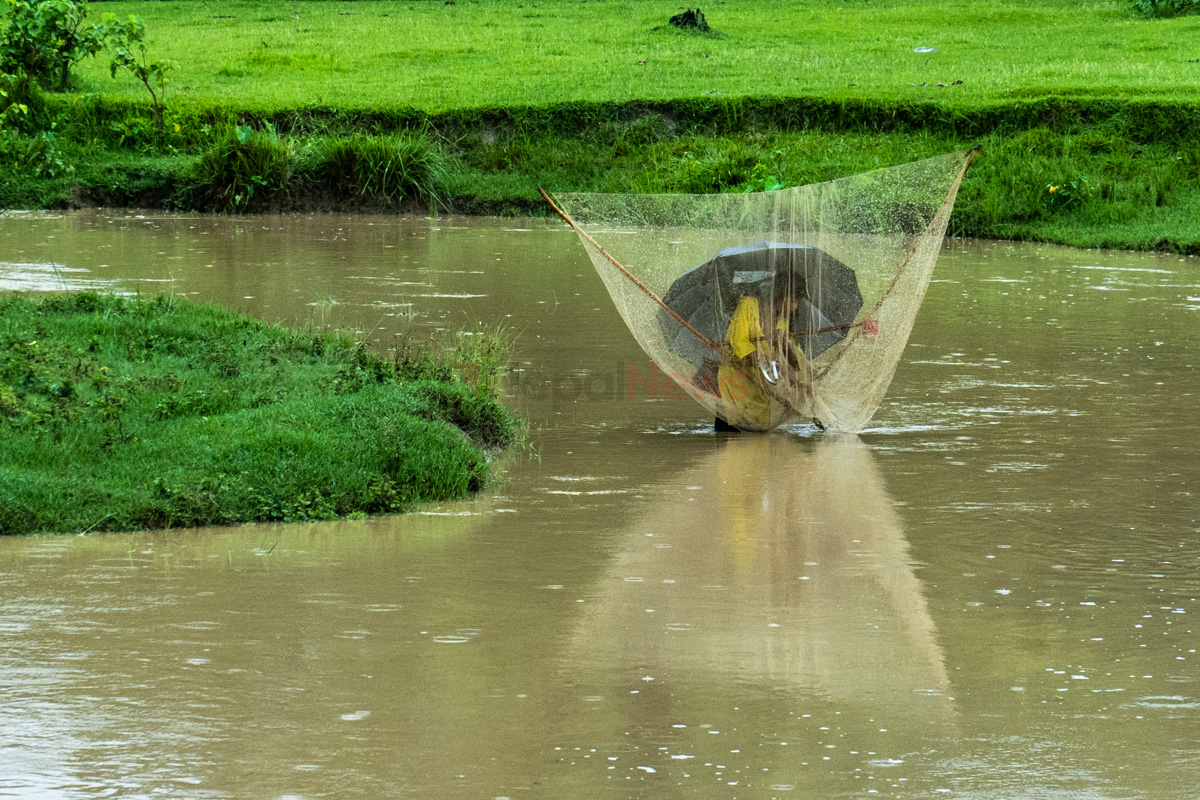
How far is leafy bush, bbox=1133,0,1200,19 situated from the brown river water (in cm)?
2472

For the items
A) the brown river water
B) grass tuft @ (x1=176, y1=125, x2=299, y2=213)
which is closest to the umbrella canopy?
the brown river water

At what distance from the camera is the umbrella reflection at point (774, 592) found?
5.67 meters

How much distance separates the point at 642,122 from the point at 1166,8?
14.7 meters

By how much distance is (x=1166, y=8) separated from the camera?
1313 inches

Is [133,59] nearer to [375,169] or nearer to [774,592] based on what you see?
[375,169]

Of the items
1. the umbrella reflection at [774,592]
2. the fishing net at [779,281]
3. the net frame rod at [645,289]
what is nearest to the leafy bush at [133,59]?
the net frame rod at [645,289]

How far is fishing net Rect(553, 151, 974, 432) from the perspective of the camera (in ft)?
30.2

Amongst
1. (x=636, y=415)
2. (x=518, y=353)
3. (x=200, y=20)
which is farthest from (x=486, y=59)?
(x=636, y=415)

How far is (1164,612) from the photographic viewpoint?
250 inches

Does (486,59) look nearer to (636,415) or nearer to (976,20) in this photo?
(976,20)

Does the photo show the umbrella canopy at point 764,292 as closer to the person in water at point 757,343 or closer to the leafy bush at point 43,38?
the person in water at point 757,343

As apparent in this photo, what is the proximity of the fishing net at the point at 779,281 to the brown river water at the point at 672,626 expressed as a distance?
1.22 ft

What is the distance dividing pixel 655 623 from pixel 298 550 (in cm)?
170

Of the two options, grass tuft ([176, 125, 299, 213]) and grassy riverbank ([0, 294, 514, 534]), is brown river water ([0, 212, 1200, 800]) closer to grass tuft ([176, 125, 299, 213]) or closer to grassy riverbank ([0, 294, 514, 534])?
grassy riverbank ([0, 294, 514, 534])
